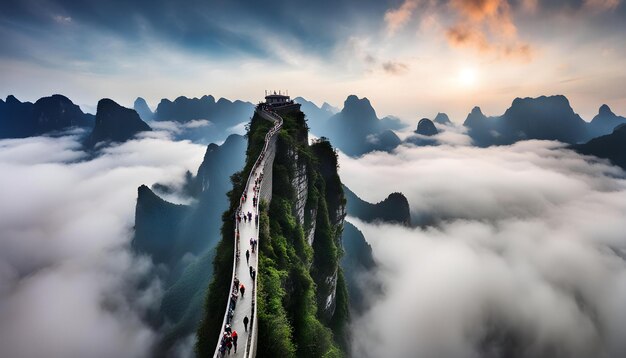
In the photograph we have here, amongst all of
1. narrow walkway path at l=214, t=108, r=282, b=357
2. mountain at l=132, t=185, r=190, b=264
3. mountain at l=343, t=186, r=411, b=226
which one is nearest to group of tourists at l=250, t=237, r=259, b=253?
narrow walkway path at l=214, t=108, r=282, b=357

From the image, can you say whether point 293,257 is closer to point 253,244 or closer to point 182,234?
point 253,244

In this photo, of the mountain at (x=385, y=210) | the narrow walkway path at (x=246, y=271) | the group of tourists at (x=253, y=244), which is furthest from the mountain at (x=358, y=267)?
the group of tourists at (x=253, y=244)

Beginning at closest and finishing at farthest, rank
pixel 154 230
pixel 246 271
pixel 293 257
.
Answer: pixel 246 271
pixel 293 257
pixel 154 230

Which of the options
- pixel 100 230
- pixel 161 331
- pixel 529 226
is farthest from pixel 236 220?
pixel 529 226

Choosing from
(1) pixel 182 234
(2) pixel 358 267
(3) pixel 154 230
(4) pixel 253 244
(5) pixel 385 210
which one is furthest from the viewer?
(5) pixel 385 210

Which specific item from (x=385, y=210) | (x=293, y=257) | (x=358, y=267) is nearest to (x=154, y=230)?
(x=358, y=267)

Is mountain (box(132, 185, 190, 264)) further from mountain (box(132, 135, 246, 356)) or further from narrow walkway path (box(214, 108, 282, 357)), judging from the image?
narrow walkway path (box(214, 108, 282, 357))

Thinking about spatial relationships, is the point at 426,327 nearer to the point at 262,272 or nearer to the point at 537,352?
the point at 537,352
